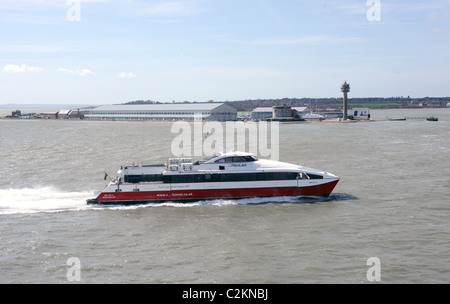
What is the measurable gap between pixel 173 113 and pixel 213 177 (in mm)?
125127

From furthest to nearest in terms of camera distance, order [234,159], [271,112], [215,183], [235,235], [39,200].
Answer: [271,112], [39,200], [234,159], [215,183], [235,235]

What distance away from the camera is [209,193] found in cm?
2867

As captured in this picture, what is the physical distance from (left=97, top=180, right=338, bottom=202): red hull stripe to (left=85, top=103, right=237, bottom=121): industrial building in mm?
115006

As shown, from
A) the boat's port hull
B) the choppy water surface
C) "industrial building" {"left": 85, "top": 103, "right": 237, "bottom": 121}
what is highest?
"industrial building" {"left": 85, "top": 103, "right": 237, "bottom": 121}

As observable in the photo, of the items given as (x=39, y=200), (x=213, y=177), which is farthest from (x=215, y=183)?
(x=39, y=200)

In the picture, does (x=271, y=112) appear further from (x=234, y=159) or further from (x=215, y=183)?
(x=215, y=183)

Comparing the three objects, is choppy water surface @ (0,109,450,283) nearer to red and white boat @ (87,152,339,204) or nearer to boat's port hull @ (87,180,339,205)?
boat's port hull @ (87,180,339,205)

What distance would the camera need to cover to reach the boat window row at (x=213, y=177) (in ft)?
93.8

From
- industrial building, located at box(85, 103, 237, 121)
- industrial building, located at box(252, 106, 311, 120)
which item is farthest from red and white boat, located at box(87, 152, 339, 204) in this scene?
industrial building, located at box(252, 106, 311, 120)

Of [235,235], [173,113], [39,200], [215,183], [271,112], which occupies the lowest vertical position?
[235,235]

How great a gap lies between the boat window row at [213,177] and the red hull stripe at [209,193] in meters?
0.69

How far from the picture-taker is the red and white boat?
2844cm

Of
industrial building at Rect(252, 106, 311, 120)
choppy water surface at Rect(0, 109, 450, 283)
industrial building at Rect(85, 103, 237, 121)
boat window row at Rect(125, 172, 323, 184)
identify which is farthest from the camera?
industrial building at Rect(85, 103, 237, 121)

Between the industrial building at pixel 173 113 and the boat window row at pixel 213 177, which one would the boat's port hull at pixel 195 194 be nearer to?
the boat window row at pixel 213 177
